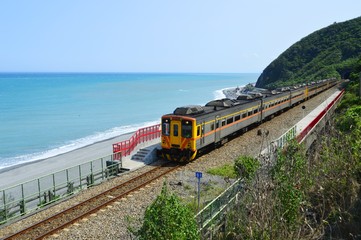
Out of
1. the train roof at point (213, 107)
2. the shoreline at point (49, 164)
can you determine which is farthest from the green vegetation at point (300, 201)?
the shoreline at point (49, 164)

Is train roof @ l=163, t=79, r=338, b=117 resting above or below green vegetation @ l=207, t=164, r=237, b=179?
above

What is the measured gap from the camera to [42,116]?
2709 inches

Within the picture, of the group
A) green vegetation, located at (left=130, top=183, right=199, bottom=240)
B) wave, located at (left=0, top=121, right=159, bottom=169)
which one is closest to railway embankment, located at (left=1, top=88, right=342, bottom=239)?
green vegetation, located at (left=130, top=183, right=199, bottom=240)

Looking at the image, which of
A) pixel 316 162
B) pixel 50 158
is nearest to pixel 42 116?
pixel 50 158

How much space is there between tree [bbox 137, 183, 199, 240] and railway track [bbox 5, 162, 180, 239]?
6.50 metres

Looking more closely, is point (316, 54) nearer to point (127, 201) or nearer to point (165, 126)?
point (165, 126)

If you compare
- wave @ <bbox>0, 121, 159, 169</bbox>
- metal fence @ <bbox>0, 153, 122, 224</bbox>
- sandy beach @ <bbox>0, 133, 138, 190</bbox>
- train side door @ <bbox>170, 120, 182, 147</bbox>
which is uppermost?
train side door @ <bbox>170, 120, 182, 147</bbox>

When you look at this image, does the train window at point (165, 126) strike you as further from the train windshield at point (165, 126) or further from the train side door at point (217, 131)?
the train side door at point (217, 131)

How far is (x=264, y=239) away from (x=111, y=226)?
6179 millimetres

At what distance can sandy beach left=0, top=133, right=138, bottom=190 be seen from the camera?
2900 centimetres

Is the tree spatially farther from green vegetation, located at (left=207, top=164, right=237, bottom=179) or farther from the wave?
the wave

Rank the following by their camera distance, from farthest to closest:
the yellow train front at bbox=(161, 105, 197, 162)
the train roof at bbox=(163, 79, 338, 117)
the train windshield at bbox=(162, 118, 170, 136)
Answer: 1. the train roof at bbox=(163, 79, 338, 117)
2. the train windshield at bbox=(162, 118, 170, 136)
3. the yellow train front at bbox=(161, 105, 197, 162)

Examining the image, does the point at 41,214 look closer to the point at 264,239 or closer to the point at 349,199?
the point at 264,239

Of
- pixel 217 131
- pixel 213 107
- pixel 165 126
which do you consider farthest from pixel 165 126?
pixel 213 107
